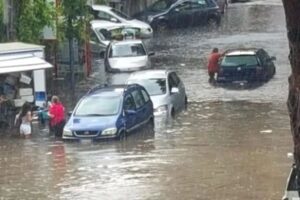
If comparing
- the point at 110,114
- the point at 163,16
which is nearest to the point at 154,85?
the point at 110,114

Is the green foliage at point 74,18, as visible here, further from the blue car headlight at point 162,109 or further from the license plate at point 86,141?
the license plate at point 86,141

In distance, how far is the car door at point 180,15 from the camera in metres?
54.9

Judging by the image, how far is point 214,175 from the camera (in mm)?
19406

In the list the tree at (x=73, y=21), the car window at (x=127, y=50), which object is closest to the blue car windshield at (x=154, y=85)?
the tree at (x=73, y=21)

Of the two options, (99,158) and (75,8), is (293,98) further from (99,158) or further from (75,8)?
(75,8)

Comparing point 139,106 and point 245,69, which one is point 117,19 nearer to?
point 245,69

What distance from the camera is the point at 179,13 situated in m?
55.1

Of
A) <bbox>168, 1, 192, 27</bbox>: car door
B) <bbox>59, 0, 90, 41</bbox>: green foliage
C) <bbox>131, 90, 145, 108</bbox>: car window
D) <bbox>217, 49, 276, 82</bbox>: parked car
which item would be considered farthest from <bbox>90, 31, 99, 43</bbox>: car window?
<bbox>131, 90, 145, 108</bbox>: car window

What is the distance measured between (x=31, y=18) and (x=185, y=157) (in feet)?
48.6

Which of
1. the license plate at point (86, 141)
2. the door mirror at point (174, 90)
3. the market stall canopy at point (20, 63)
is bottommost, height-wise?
the license plate at point (86, 141)

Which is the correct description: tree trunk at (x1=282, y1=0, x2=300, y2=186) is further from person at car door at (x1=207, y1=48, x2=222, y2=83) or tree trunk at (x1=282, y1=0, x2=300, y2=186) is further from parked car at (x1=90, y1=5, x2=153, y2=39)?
parked car at (x1=90, y1=5, x2=153, y2=39)

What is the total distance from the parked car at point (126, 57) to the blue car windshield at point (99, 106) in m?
12.8

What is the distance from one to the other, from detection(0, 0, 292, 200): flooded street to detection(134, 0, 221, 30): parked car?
16934 mm

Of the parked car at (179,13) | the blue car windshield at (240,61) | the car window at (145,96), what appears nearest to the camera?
the car window at (145,96)
